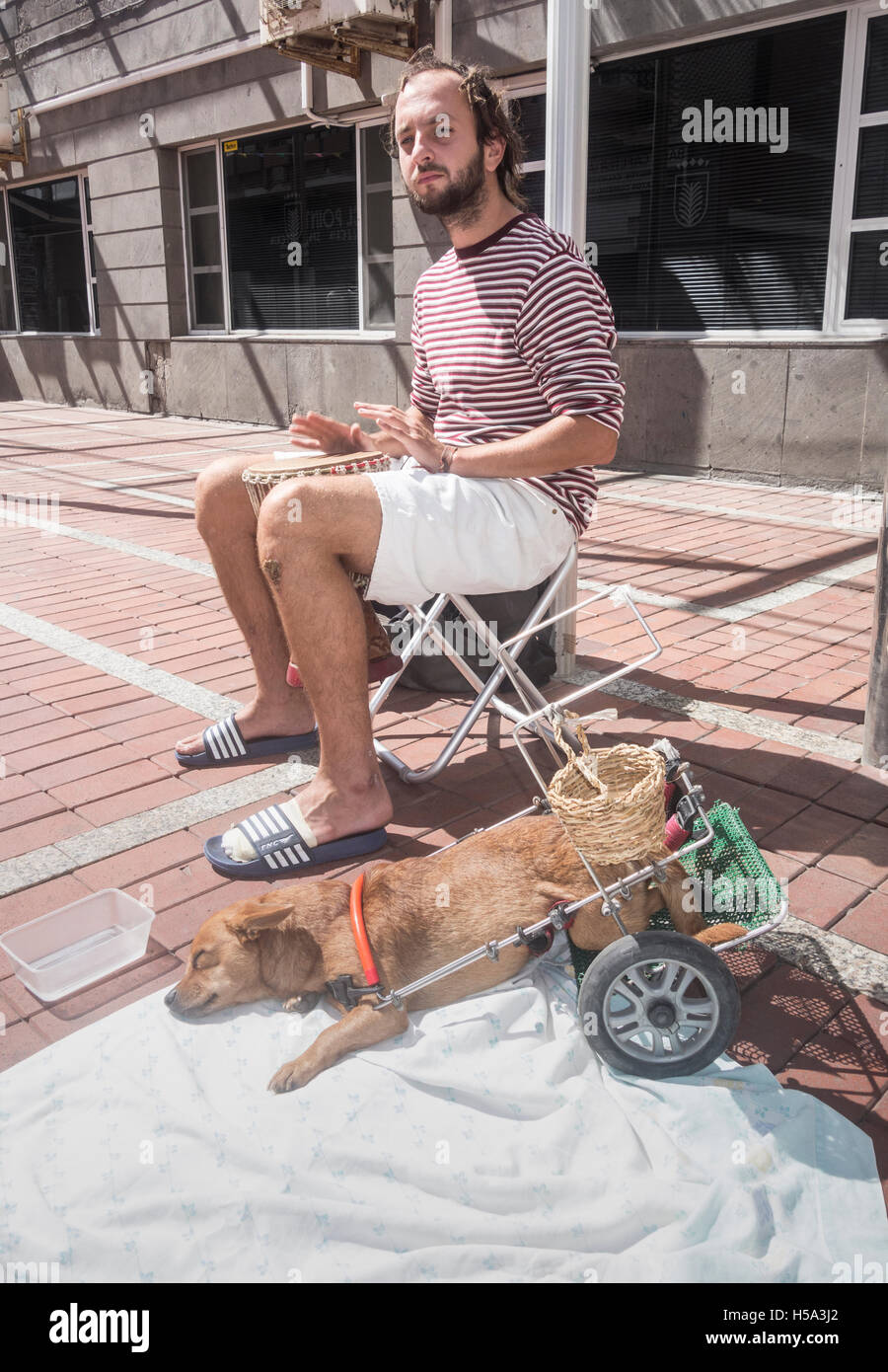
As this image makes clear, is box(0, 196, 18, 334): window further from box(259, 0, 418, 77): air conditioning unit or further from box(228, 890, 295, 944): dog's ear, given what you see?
box(228, 890, 295, 944): dog's ear

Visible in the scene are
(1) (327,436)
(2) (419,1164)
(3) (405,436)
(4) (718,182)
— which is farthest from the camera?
(4) (718,182)

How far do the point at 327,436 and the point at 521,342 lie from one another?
68 cm

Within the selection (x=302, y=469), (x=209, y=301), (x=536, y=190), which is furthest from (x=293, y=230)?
(x=302, y=469)

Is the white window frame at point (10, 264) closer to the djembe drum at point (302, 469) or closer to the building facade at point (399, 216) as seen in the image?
the building facade at point (399, 216)

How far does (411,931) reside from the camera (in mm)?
2326

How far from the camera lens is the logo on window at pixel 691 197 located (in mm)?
9102

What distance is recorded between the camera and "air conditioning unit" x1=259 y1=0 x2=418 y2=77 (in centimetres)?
1036

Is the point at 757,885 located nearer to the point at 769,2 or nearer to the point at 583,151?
the point at 583,151

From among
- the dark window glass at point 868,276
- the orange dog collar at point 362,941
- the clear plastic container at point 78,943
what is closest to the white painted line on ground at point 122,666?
the clear plastic container at point 78,943

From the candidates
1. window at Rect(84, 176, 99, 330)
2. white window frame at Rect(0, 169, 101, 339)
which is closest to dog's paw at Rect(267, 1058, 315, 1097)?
white window frame at Rect(0, 169, 101, 339)

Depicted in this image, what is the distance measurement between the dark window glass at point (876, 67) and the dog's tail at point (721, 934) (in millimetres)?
7803

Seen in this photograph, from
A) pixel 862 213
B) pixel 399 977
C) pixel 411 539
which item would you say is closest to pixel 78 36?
pixel 862 213

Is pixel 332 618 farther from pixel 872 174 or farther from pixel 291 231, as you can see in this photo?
pixel 291 231

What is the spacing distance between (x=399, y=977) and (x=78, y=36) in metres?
16.7
